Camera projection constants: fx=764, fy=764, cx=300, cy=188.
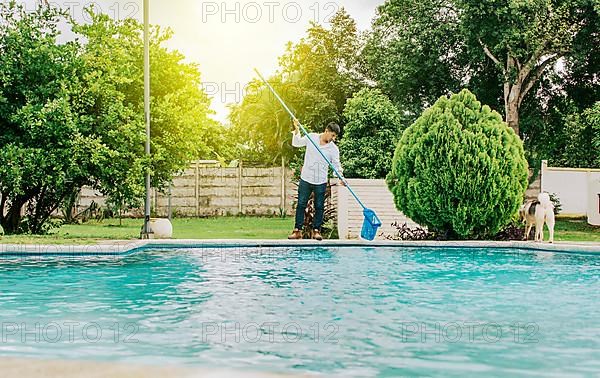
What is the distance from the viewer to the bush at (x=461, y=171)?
12156mm

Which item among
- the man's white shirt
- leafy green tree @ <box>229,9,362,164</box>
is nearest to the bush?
the man's white shirt

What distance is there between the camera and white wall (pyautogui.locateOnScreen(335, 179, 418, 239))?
14062 millimetres

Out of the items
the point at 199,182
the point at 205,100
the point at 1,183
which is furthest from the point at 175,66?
the point at 199,182

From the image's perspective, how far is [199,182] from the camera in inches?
922

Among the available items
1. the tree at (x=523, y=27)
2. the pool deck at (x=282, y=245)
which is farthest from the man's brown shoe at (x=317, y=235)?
the tree at (x=523, y=27)

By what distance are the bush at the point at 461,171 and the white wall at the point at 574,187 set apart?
23.9 feet

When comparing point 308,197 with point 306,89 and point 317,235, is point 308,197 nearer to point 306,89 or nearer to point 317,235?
point 317,235

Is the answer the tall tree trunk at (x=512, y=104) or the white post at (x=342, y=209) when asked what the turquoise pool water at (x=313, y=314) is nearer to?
the white post at (x=342, y=209)

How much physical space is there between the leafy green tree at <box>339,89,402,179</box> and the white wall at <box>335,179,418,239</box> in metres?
4.37

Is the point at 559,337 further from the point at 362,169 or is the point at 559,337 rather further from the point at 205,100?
the point at 362,169

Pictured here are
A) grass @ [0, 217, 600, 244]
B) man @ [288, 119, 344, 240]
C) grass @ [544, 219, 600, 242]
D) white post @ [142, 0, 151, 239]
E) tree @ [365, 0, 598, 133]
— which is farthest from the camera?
tree @ [365, 0, 598, 133]

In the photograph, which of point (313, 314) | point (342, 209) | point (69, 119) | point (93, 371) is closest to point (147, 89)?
point (69, 119)

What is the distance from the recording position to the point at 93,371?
121 inches

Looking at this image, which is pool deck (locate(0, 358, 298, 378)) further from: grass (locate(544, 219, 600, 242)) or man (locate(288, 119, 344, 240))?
grass (locate(544, 219, 600, 242))
